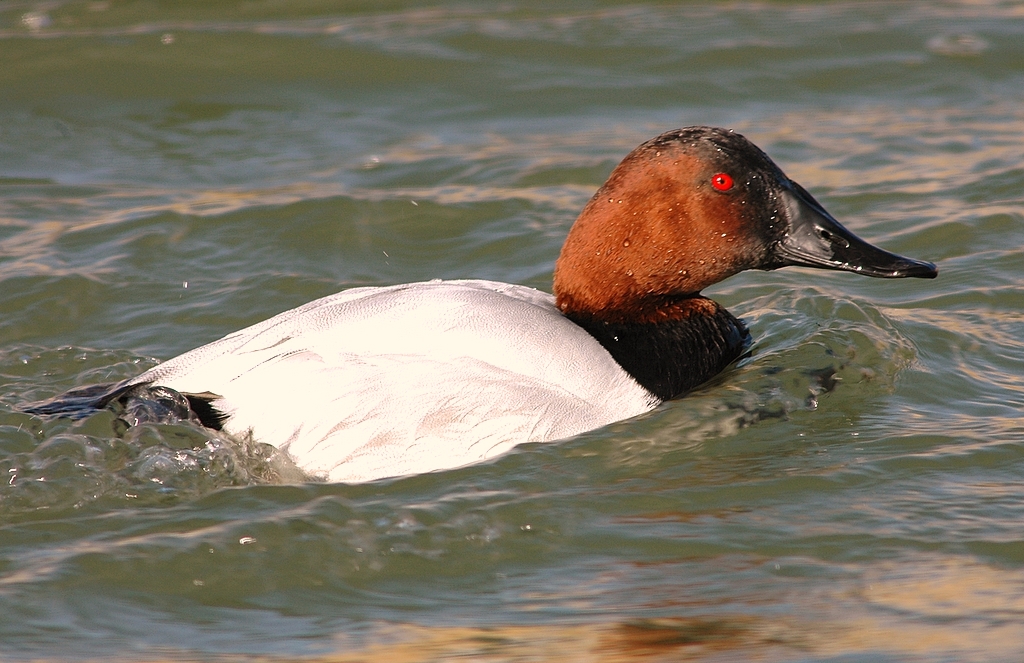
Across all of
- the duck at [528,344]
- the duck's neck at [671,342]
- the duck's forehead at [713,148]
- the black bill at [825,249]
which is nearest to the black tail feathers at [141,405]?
the duck at [528,344]

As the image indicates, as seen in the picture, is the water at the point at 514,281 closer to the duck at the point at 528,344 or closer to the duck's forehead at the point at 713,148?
the duck at the point at 528,344

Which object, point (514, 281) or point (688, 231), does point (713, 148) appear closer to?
point (688, 231)

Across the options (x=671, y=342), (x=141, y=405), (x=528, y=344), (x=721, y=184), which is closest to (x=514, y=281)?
(x=671, y=342)

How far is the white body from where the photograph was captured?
425cm

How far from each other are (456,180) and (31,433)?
3.47 metres

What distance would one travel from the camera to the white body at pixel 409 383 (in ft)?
14.0

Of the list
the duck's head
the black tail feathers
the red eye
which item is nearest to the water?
the black tail feathers

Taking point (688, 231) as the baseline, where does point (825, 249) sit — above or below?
below

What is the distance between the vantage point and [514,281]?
6.44m

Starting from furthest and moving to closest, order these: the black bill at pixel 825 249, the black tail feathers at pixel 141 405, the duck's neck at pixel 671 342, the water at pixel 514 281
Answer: the black bill at pixel 825 249, the duck's neck at pixel 671 342, the black tail feathers at pixel 141 405, the water at pixel 514 281

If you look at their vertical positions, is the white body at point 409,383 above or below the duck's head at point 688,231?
below

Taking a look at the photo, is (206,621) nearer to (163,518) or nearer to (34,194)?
(163,518)

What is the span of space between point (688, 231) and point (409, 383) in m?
1.16

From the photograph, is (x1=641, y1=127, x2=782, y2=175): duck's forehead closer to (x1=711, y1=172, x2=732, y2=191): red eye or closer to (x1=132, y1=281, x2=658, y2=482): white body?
(x1=711, y1=172, x2=732, y2=191): red eye
